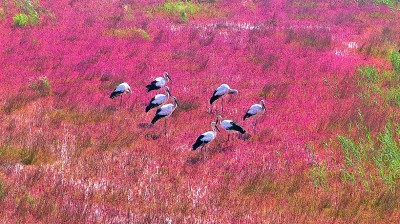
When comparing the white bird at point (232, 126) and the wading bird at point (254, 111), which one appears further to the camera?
the wading bird at point (254, 111)

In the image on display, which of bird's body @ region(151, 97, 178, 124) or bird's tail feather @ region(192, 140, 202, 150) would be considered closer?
bird's tail feather @ region(192, 140, 202, 150)

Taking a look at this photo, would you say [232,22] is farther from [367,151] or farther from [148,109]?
[367,151]

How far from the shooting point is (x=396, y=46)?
19109mm

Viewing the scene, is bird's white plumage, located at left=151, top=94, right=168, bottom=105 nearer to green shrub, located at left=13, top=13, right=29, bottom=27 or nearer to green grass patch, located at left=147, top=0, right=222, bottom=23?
green shrub, located at left=13, top=13, right=29, bottom=27

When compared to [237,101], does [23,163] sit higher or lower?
higher

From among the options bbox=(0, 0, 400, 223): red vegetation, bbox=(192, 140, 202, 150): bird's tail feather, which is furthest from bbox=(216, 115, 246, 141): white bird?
bbox=(192, 140, 202, 150): bird's tail feather

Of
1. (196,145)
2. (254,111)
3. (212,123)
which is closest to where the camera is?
(196,145)

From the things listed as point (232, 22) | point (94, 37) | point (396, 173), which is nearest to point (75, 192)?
point (396, 173)

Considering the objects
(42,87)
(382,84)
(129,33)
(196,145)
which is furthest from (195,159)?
(129,33)

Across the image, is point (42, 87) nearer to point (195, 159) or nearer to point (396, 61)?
point (195, 159)

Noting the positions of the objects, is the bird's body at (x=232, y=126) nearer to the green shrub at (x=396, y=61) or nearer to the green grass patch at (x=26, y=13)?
the green shrub at (x=396, y=61)

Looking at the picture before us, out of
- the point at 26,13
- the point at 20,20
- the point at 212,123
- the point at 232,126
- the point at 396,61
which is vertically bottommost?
the point at 26,13

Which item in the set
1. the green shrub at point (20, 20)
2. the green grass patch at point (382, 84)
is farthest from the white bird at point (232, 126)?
the green shrub at point (20, 20)

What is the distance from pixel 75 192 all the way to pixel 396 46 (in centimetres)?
1585
